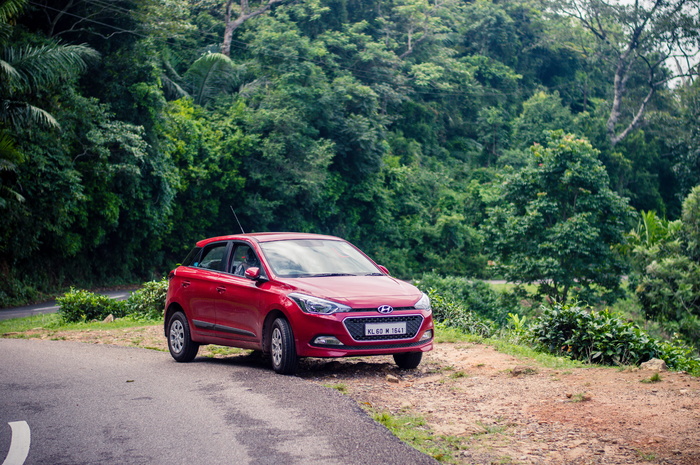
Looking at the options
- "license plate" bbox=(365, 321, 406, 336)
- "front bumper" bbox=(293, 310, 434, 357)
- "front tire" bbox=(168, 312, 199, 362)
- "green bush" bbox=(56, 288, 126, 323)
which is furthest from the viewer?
"green bush" bbox=(56, 288, 126, 323)

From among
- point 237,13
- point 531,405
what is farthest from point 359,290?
point 237,13

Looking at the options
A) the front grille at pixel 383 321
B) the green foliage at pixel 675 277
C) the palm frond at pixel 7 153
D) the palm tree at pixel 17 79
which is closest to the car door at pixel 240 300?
the front grille at pixel 383 321

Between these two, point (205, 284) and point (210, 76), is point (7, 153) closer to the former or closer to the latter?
point (205, 284)

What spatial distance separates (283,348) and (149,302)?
36.6 feet

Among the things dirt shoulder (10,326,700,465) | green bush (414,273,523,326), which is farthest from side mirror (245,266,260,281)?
green bush (414,273,523,326)

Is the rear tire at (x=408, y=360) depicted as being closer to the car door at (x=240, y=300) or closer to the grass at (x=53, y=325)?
the car door at (x=240, y=300)

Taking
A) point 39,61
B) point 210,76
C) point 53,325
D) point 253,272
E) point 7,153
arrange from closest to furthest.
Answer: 1. point 253,272
2. point 53,325
3. point 7,153
4. point 39,61
5. point 210,76

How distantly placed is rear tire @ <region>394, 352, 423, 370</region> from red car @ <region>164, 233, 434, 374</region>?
0.01 metres

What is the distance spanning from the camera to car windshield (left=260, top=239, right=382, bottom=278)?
9.28m

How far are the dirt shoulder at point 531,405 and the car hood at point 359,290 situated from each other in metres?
0.90

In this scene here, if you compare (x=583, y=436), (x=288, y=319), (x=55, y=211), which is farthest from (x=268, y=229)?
(x=583, y=436)

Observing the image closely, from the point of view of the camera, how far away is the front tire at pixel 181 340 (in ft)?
34.1

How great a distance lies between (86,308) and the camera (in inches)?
765

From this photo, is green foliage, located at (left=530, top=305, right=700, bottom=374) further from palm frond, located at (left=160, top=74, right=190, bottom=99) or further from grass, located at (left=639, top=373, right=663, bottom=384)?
palm frond, located at (left=160, top=74, right=190, bottom=99)
